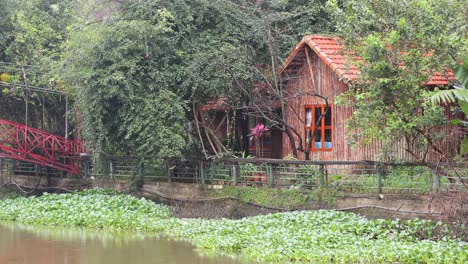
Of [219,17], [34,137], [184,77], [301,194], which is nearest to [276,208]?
[301,194]

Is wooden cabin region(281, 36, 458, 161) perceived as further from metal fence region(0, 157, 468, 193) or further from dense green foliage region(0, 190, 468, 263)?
dense green foliage region(0, 190, 468, 263)

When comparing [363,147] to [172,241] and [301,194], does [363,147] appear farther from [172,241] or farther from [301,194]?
[172,241]

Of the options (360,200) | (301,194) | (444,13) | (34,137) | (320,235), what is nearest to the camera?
(320,235)

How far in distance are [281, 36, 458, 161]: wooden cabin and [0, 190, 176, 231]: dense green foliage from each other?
486cm

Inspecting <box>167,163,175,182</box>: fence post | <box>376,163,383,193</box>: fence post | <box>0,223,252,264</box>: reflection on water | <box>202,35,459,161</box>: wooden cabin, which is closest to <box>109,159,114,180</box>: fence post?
<box>167,163,175,182</box>: fence post

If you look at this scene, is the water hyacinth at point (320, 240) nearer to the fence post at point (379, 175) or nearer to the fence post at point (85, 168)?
the fence post at point (379, 175)

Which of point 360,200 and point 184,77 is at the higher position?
point 184,77

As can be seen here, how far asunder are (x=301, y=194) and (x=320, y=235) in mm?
3424

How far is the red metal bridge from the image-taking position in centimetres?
2228

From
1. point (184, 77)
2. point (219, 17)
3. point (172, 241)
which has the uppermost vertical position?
point (219, 17)

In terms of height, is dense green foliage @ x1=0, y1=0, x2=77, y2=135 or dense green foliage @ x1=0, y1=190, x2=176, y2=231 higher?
dense green foliage @ x1=0, y1=0, x2=77, y2=135

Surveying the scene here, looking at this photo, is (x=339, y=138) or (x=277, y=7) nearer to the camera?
(x=339, y=138)

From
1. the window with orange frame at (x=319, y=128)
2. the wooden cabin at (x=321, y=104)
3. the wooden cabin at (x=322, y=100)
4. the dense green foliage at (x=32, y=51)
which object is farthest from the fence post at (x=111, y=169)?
the window with orange frame at (x=319, y=128)

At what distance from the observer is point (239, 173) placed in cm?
1878
